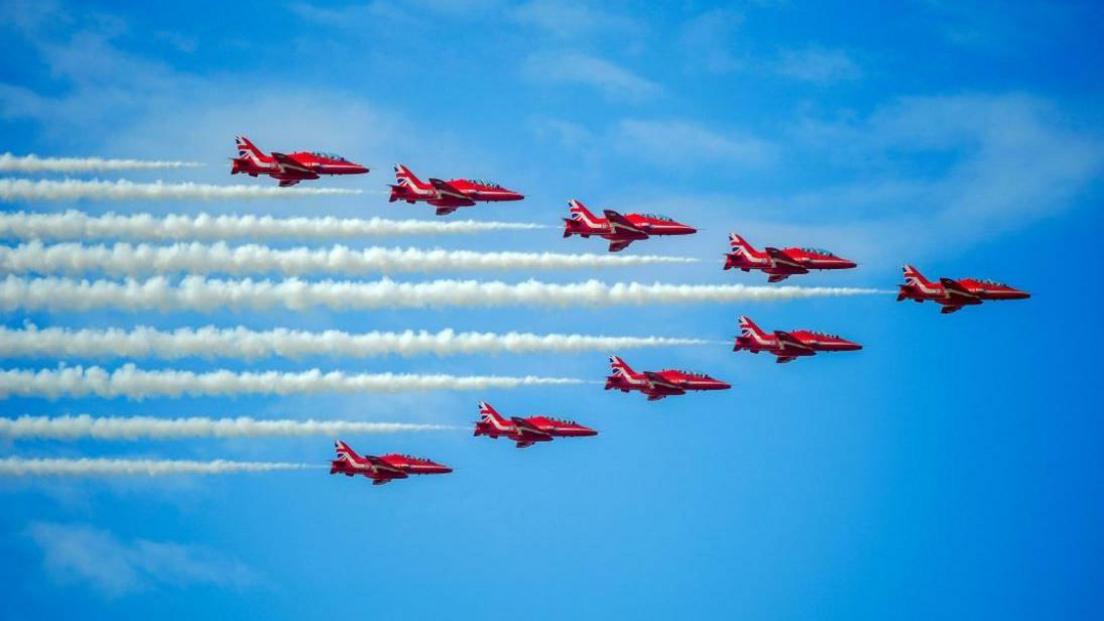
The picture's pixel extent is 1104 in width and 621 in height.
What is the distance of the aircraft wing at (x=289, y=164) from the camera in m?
96.7

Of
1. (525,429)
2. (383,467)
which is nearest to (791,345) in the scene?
(525,429)

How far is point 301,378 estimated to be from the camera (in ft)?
306

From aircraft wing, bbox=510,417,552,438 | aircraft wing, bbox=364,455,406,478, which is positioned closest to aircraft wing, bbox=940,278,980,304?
aircraft wing, bbox=510,417,552,438

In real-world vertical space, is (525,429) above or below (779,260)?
below

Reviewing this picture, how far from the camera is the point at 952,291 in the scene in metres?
97.3

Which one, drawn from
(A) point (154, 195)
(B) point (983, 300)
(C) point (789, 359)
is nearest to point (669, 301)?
(C) point (789, 359)

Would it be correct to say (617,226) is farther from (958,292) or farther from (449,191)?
(958,292)

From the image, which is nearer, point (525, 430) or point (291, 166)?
point (291, 166)

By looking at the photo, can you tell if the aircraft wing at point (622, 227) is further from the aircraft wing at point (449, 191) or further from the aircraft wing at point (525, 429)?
the aircraft wing at point (525, 429)

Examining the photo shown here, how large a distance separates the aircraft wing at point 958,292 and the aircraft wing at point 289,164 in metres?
38.1

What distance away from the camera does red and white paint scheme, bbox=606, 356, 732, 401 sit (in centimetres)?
10262

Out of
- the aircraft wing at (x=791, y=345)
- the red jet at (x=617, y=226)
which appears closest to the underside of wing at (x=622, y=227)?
the red jet at (x=617, y=226)

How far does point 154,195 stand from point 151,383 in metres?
13.8

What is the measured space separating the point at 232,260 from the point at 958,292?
140 feet
